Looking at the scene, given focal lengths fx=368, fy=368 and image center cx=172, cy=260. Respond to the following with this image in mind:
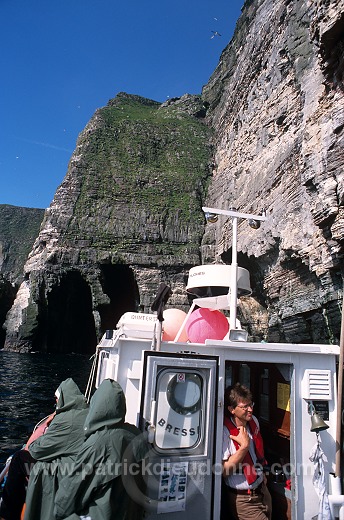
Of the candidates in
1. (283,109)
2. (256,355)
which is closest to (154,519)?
(256,355)

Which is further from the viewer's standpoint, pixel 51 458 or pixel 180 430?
pixel 180 430

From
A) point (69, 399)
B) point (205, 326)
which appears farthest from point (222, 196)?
point (69, 399)

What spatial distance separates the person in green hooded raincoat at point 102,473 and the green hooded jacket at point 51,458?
0.50 ft

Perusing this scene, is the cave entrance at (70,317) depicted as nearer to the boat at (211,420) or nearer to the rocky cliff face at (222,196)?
Answer: the rocky cliff face at (222,196)

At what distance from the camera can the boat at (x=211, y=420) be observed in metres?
3.58

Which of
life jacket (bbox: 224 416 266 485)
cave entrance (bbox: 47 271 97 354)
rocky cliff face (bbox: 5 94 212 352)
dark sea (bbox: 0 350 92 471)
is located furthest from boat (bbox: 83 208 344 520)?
cave entrance (bbox: 47 271 97 354)

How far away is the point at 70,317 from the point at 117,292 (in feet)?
22.4

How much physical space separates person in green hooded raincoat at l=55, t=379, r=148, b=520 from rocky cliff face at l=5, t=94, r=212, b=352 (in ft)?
118

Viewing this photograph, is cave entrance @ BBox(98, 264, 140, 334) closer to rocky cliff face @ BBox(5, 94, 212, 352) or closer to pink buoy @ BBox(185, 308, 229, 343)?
rocky cliff face @ BBox(5, 94, 212, 352)

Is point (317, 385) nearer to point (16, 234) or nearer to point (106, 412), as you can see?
point (106, 412)

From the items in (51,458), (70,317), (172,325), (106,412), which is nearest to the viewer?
(106,412)

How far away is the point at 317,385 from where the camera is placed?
164 inches

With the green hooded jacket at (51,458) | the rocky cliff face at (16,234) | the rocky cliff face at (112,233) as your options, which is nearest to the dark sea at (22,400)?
the green hooded jacket at (51,458)

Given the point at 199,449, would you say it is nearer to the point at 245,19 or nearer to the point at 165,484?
the point at 165,484
